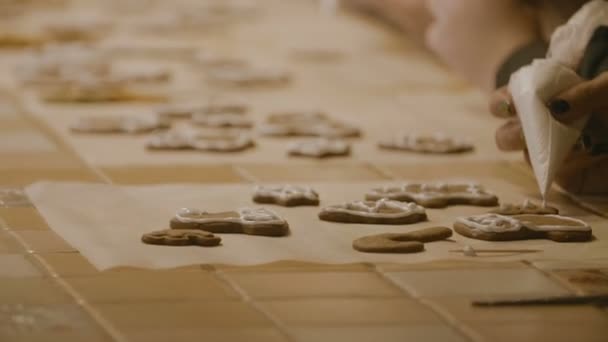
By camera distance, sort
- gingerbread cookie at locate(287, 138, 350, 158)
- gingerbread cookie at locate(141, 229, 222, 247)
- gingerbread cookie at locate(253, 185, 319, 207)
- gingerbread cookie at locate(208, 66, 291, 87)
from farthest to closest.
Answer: gingerbread cookie at locate(208, 66, 291, 87), gingerbread cookie at locate(287, 138, 350, 158), gingerbread cookie at locate(253, 185, 319, 207), gingerbread cookie at locate(141, 229, 222, 247)

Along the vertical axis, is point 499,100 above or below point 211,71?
below

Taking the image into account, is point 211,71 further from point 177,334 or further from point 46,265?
point 177,334

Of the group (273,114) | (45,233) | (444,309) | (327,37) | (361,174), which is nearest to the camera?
(444,309)

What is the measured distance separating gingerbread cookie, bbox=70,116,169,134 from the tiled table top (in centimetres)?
64

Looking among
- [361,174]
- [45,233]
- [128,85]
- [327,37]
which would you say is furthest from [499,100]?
[327,37]

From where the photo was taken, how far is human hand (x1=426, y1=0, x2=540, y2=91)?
2.37m

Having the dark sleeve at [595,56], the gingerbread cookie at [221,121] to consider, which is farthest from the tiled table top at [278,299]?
the gingerbread cookie at [221,121]

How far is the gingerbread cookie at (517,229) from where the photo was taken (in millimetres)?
1598

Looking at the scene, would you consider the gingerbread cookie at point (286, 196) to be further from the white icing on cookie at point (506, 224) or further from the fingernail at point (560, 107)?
the fingernail at point (560, 107)

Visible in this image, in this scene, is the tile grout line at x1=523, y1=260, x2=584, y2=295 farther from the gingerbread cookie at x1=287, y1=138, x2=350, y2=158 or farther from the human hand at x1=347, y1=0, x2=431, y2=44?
the human hand at x1=347, y1=0, x2=431, y2=44

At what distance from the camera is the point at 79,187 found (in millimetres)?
1841

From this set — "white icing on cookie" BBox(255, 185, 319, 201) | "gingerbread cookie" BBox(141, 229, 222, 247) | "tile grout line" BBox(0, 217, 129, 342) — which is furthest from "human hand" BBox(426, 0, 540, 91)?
"tile grout line" BBox(0, 217, 129, 342)

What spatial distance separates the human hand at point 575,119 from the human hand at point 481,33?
557mm

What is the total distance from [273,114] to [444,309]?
1.23 metres
